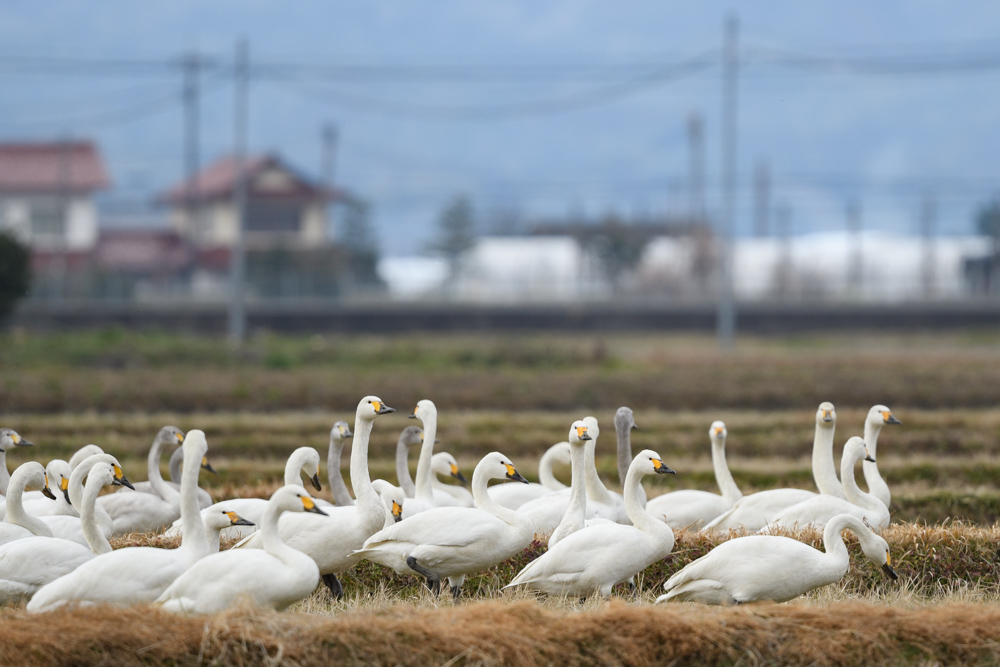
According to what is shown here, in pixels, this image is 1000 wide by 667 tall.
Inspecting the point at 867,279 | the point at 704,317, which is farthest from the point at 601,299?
the point at 867,279

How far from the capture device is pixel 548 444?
15.6 m

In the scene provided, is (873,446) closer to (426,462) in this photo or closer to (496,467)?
(426,462)

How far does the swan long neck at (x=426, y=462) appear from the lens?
1037 centimetres

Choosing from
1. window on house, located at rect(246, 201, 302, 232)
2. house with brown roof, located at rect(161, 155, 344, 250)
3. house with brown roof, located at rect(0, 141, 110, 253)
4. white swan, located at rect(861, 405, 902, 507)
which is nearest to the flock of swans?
white swan, located at rect(861, 405, 902, 507)

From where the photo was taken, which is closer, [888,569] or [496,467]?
[888,569]

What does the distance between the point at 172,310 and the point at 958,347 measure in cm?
2408

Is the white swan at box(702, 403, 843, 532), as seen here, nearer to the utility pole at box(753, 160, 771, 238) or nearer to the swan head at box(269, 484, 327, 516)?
the swan head at box(269, 484, 327, 516)

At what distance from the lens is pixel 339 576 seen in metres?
9.19

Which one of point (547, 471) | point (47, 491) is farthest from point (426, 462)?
point (47, 491)

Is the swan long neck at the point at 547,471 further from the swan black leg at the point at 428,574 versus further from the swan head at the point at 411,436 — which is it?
the swan black leg at the point at 428,574

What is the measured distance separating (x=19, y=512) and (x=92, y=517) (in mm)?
1029

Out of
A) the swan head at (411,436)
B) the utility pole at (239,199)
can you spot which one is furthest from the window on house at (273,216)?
the swan head at (411,436)

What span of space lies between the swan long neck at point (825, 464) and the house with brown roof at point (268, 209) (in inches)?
2232

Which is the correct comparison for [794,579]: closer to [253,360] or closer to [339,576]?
[339,576]
